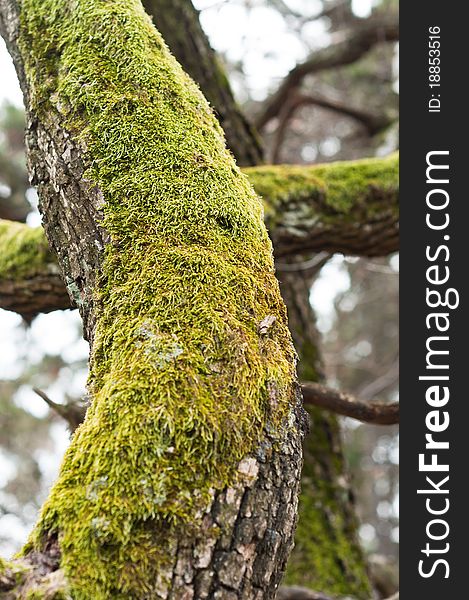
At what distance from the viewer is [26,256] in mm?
2666

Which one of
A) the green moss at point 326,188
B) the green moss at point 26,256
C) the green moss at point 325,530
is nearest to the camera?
the green moss at point 26,256

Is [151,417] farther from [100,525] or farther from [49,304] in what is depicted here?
[49,304]

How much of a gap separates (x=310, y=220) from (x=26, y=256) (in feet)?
4.35

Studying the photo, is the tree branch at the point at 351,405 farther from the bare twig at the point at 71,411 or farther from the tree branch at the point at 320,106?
the tree branch at the point at 320,106

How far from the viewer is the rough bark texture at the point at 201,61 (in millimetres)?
3621

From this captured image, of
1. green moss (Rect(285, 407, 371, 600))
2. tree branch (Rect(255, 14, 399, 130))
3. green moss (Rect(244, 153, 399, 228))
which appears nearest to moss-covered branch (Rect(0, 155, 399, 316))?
green moss (Rect(244, 153, 399, 228))

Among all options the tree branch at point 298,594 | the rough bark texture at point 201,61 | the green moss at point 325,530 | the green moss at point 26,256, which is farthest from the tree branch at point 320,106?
the tree branch at point 298,594

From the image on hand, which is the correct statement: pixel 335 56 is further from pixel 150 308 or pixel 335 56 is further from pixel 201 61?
pixel 150 308

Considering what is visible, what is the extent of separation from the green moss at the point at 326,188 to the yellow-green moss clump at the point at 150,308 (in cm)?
127

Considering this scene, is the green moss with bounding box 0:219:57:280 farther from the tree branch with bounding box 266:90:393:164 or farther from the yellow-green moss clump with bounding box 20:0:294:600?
the tree branch with bounding box 266:90:393:164

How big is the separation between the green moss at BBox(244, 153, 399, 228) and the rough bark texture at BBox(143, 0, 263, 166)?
0.62 m

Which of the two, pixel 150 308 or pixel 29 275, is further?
pixel 29 275

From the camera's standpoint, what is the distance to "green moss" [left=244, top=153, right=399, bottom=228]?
9.73 ft

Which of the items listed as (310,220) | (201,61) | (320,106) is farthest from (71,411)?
(320,106)
